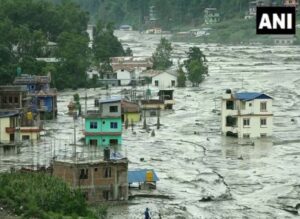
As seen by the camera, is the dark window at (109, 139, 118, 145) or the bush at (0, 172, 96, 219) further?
the dark window at (109, 139, 118, 145)

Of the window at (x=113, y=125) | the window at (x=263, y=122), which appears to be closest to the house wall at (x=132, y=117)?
the window at (x=113, y=125)

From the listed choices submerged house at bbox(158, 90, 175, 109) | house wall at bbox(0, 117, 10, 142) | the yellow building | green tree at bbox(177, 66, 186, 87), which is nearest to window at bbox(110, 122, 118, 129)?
house wall at bbox(0, 117, 10, 142)

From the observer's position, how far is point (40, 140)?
26.2 meters

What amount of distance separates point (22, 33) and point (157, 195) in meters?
29.5

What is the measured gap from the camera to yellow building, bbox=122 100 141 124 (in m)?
30.3

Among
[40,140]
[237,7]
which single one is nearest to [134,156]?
[40,140]

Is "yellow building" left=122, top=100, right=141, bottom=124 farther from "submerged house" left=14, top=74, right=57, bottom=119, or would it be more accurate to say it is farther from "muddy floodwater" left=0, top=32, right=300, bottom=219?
"submerged house" left=14, top=74, right=57, bottom=119

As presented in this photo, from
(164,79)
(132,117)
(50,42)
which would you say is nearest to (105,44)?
(50,42)

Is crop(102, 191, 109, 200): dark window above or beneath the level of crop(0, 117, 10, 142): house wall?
beneath

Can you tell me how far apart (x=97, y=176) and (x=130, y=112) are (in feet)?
46.4

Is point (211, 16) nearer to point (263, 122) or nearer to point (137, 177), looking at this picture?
point (263, 122)

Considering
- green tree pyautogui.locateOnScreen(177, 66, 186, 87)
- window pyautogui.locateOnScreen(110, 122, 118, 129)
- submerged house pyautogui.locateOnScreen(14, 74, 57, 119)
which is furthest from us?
green tree pyautogui.locateOnScreen(177, 66, 186, 87)

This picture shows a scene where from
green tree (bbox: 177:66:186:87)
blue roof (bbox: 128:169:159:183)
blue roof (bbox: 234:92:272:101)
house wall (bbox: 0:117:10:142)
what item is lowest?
blue roof (bbox: 128:169:159:183)

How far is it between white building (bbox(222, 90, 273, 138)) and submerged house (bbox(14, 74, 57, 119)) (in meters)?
7.96
